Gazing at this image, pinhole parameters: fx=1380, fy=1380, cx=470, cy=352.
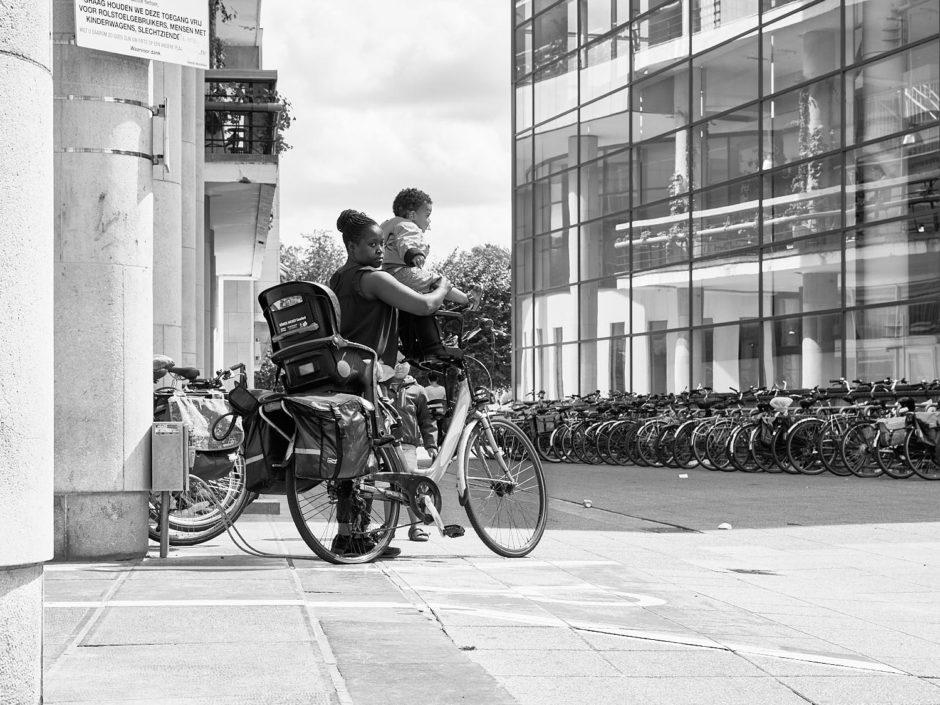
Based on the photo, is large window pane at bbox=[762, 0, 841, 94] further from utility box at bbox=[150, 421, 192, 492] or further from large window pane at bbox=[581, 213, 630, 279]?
utility box at bbox=[150, 421, 192, 492]

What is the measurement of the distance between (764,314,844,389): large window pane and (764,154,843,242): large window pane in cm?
164

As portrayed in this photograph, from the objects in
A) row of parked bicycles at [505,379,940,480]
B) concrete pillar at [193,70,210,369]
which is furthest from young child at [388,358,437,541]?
row of parked bicycles at [505,379,940,480]

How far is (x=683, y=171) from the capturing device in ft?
96.1

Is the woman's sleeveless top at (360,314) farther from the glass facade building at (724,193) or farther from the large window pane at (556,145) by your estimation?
the large window pane at (556,145)

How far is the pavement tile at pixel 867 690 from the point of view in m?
3.89

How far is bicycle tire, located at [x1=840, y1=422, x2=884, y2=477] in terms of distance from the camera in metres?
17.8

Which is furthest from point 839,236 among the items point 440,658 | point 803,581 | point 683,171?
point 440,658

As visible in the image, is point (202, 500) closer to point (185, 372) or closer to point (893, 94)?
point (185, 372)

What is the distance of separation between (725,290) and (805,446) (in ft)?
30.1

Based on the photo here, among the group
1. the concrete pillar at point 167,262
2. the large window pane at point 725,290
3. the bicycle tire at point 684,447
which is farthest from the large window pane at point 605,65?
the concrete pillar at point 167,262

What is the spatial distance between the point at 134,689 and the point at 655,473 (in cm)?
1736

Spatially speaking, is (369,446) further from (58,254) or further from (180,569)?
(58,254)

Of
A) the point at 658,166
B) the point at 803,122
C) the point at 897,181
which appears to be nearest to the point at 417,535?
the point at 897,181

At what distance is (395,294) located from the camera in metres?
6.84
